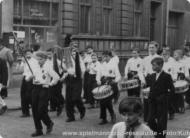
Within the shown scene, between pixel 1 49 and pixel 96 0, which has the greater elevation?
pixel 96 0

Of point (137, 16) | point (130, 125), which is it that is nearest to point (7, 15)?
point (137, 16)

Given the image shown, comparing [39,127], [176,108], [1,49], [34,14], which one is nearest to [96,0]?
[34,14]

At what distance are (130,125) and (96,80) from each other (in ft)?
25.0

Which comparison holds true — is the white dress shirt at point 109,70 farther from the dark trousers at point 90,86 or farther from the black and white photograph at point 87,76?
the dark trousers at point 90,86

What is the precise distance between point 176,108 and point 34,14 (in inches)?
361

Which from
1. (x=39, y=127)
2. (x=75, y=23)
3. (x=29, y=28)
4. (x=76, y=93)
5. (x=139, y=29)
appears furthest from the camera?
(x=139, y=29)

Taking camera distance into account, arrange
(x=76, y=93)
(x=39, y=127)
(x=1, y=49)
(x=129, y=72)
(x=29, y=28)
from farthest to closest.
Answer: (x=29, y=28)
(x=1, y=49)
(x=129, y=72)
(x=76, y=93)
(x=39, y=127)

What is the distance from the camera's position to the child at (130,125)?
Answer: 450 cm

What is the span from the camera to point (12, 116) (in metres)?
11.6

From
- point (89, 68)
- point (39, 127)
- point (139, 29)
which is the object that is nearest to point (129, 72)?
point (89, 68)

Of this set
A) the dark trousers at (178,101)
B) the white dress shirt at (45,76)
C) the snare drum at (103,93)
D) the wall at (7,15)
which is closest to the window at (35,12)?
the wall at (7,15)

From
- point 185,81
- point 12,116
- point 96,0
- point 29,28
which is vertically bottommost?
point 12,116

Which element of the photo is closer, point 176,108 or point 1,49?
point 176,108

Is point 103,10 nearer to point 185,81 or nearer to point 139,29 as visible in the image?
point 139,29
